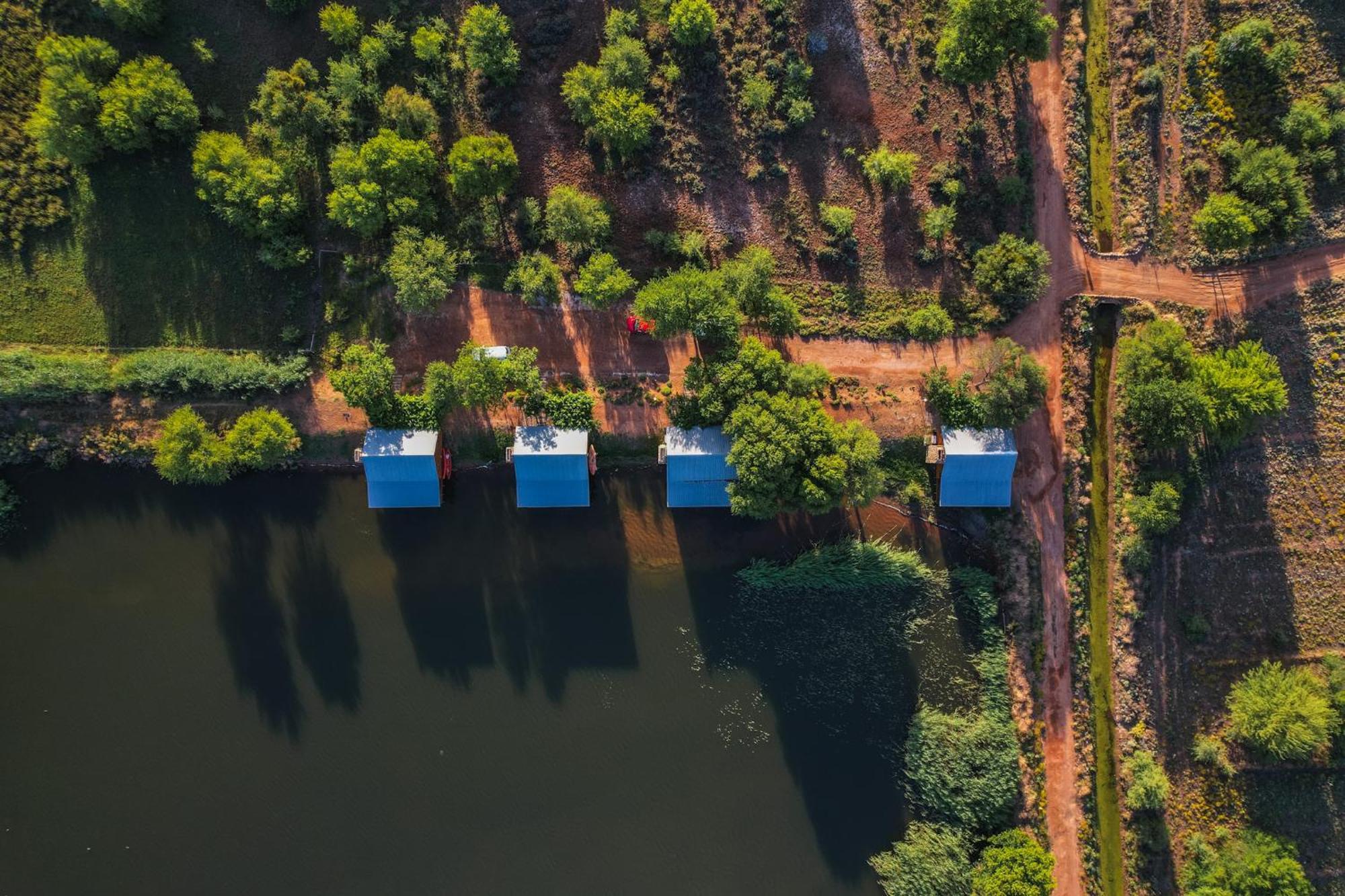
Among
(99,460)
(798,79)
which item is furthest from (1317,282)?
(99,460)

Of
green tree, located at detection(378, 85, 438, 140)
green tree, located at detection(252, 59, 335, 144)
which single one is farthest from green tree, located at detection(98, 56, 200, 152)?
green tree, located at detection(378, 85, 438, 140)

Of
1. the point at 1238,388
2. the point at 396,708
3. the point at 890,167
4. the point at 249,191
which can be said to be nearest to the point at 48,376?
the point at 249,191

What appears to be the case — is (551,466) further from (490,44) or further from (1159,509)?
(1159,509)

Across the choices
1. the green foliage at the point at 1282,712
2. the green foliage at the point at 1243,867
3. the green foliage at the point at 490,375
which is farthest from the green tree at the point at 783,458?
the green foliage at the point at 1243,867

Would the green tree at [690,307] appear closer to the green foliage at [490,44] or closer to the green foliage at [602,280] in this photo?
the green foliage at [602,280]

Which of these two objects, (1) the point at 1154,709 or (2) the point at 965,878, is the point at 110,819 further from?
(1) the point at 1154,709

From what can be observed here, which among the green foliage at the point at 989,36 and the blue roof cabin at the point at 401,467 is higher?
the green foliage at the point at 989,36
